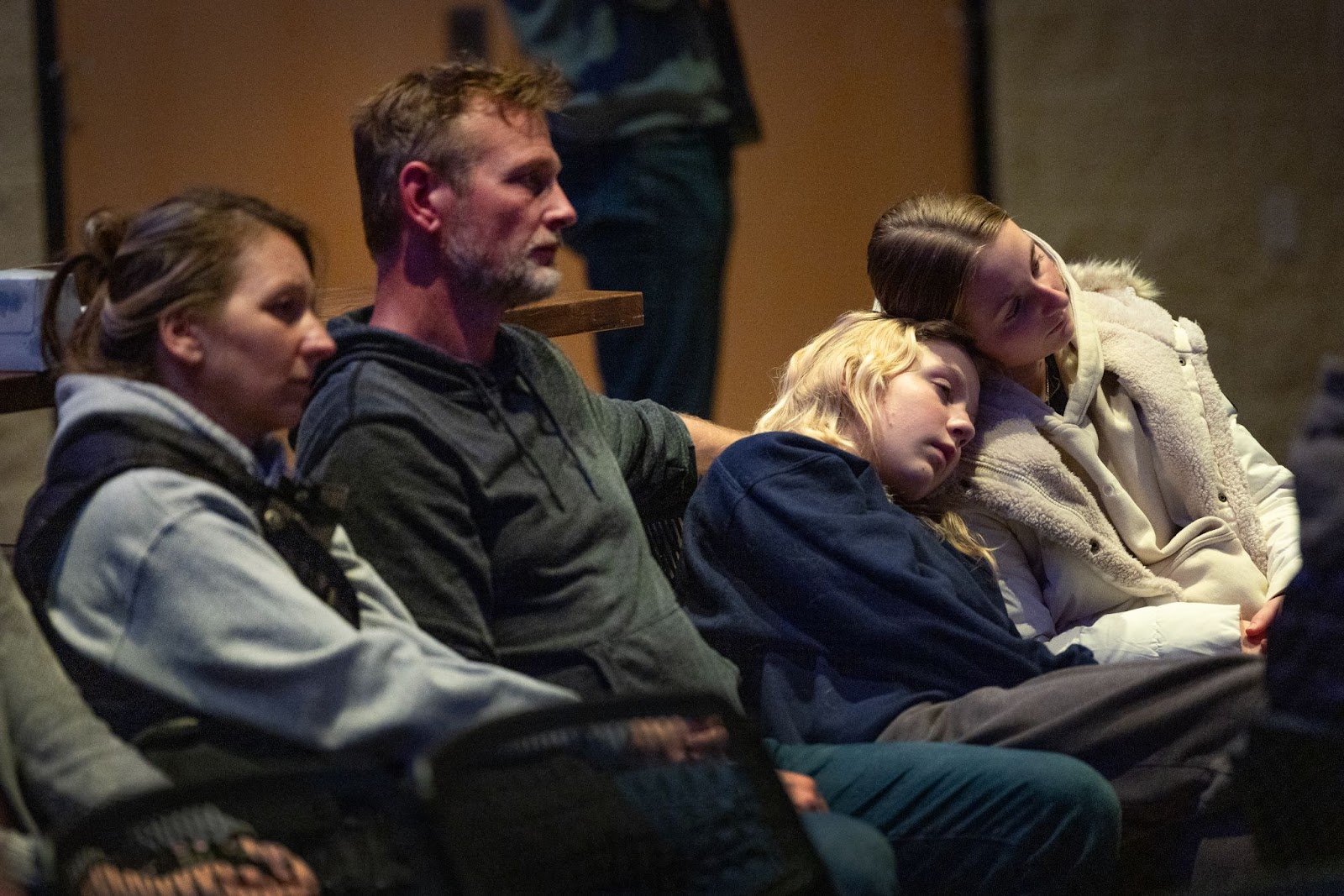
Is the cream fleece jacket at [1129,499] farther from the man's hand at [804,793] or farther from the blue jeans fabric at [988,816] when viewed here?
the man's hand at [804,793]

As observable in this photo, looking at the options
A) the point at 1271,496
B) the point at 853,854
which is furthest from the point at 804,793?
the point at 1271,496

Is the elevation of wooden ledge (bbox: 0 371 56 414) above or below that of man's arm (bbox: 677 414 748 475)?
above

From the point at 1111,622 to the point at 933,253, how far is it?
1.81 feet

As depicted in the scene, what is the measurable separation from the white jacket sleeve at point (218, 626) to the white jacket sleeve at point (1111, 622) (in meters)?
0.99

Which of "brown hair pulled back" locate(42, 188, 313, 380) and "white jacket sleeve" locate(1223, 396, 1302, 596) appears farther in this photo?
"white jacket sleeve" locate(1223, 396, 1302, 596)

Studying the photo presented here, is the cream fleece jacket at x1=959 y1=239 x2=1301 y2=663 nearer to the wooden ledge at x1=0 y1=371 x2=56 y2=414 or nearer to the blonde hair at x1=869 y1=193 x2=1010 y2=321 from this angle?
the blonde hair at x1=869 y1=193 x2=1010 y2=321

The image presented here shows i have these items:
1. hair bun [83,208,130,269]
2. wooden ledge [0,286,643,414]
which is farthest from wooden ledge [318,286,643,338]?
hair bun [83,208,130,269]

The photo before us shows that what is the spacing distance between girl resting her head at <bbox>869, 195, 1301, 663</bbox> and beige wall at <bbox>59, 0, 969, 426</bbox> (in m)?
1.14

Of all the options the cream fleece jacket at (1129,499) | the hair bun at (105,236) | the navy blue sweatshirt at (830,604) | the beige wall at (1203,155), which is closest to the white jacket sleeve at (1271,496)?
the cream fleece jacket at (1129,499)

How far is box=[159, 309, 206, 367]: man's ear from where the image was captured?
1.55 metres

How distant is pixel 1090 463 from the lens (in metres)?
2.34

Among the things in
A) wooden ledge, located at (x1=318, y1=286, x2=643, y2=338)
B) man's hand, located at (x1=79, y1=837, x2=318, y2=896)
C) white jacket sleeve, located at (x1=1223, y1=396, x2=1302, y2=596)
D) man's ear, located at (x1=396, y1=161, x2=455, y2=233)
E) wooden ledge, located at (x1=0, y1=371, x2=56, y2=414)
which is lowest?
white jacket sleeve, located at (x1=1223, y1=396, x2=1302, y2=596)

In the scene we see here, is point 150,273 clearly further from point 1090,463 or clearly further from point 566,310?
point 1090,463

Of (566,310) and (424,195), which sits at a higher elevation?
(424,195)
